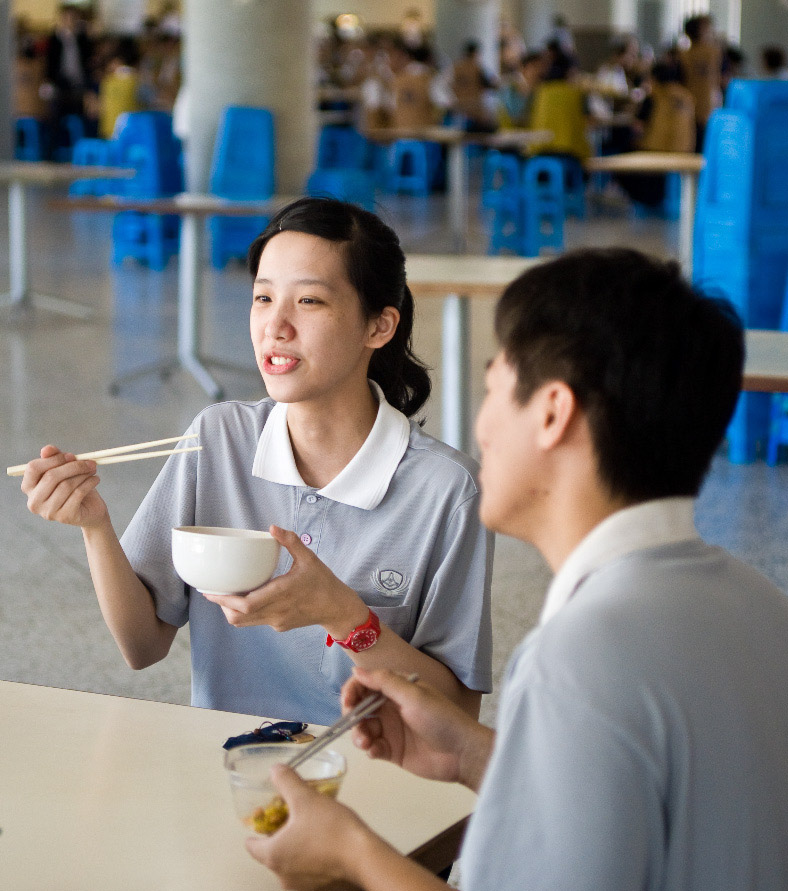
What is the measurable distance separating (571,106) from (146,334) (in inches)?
193

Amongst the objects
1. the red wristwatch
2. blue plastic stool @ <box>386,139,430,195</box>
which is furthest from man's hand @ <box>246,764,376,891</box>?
blue plastic stool @ <box>386,139,430,195</box>

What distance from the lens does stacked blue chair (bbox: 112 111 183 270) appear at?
8.34m

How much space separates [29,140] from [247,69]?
28.0 ft

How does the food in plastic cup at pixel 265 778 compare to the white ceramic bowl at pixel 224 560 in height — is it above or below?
below

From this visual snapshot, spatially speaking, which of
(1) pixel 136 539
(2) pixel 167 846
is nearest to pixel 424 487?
(1) pixel 136 539

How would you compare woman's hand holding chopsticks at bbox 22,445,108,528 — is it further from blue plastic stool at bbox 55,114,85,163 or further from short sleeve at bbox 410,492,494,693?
blue plastic stool at bbox 55,114,85,163

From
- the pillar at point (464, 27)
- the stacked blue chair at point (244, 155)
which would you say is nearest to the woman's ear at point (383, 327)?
the stacked blue chair at point (244, 155)

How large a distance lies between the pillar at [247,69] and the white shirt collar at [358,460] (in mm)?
6689

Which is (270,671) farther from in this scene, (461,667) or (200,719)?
(200,719)

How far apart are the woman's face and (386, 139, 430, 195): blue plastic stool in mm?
12572

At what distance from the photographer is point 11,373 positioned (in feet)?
18.7

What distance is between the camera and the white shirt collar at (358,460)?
5.08 feet

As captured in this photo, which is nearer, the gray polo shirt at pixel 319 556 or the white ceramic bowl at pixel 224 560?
the white ceramic bowl at pixel 224 560

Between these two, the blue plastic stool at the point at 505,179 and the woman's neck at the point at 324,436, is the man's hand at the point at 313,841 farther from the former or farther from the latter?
the blue plastic stool at the point at 505,179
